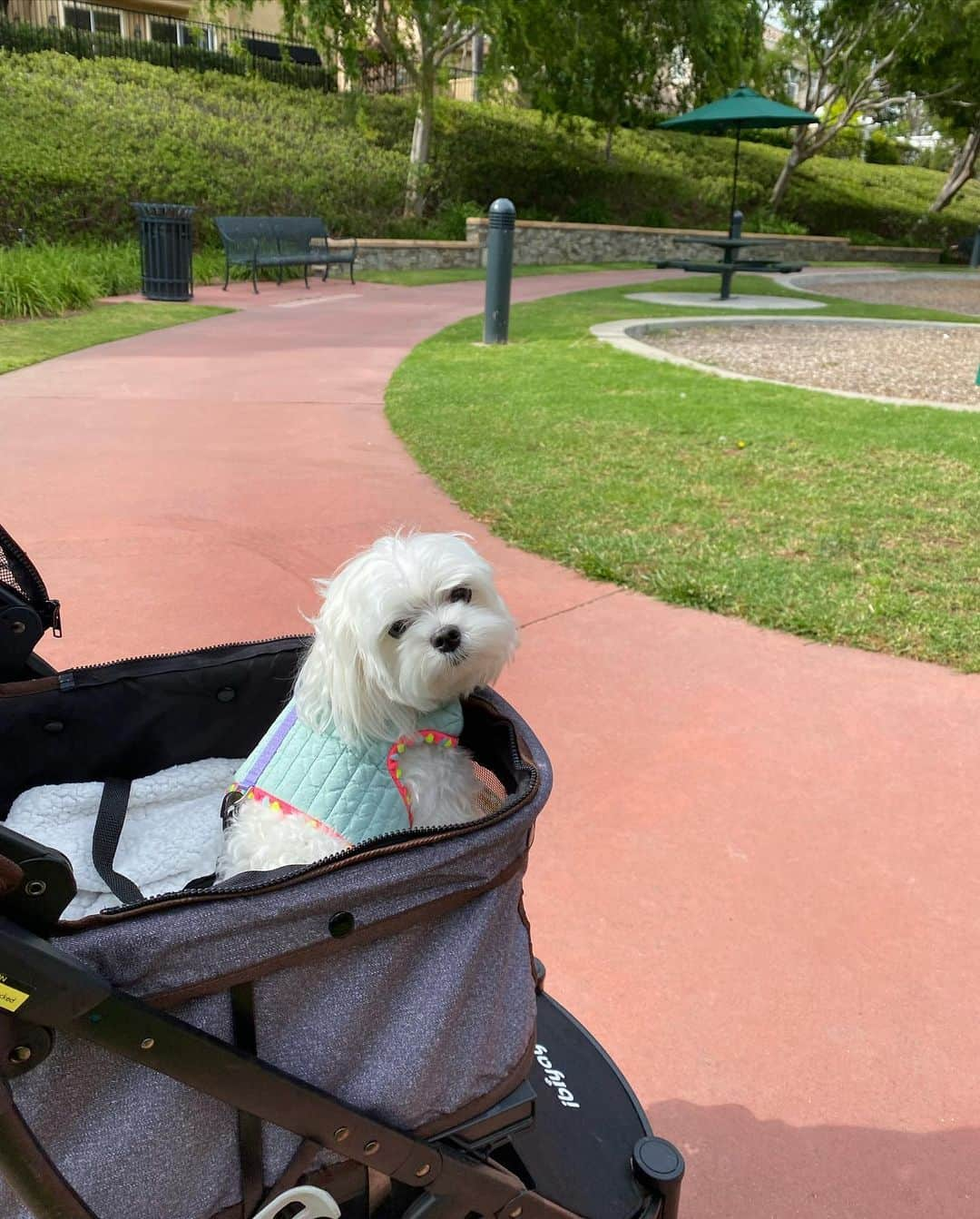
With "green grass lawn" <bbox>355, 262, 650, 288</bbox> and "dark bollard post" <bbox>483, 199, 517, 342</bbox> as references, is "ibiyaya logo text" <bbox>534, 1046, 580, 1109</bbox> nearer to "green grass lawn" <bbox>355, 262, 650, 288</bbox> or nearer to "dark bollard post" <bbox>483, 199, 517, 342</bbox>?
"dark bollard post" <bbox>483, 199, 517, 342</bbox>

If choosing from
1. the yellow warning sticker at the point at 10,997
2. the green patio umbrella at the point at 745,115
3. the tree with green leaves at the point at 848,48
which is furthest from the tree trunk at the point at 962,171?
the yellow warning sticker at the point at 10,997

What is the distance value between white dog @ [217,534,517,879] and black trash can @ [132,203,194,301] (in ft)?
43.8

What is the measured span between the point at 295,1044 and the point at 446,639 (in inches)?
28.0

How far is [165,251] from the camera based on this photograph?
1377 cm

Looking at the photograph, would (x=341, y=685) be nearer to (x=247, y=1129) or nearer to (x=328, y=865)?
(x=328, y=865)

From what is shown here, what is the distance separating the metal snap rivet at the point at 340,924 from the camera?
3.92 ft

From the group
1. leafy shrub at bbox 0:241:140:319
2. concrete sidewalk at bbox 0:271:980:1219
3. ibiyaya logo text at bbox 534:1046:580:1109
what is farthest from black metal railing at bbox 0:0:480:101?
ibiyaya logo text at bbox 534:1046:580:1109

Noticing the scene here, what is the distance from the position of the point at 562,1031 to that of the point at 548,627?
7.50ft

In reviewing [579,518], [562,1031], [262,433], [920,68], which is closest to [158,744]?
[562,1031]

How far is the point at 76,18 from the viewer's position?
27.3 meters

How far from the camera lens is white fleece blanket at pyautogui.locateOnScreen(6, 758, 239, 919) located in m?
2.04

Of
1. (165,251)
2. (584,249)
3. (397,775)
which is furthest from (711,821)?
(584,249)

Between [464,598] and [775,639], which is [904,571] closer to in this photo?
[775,639]

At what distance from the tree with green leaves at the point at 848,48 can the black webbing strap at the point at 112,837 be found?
1023 inches
